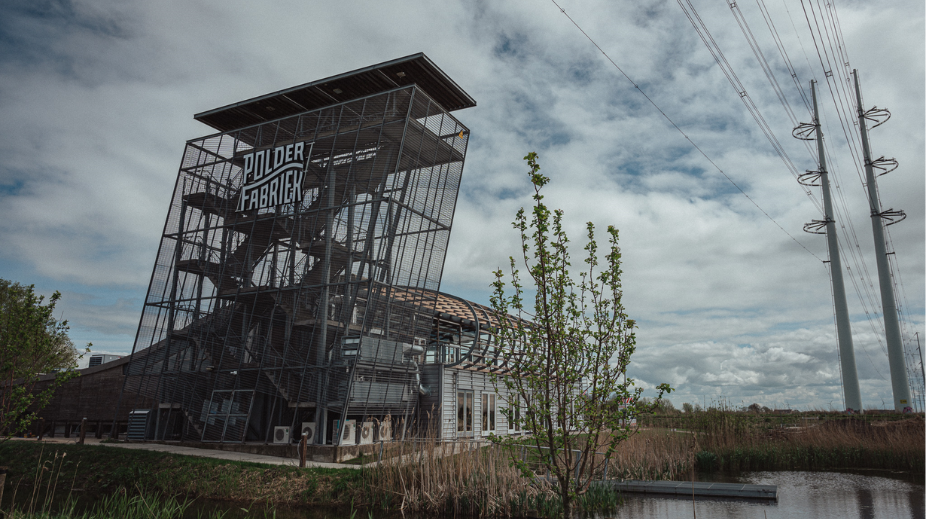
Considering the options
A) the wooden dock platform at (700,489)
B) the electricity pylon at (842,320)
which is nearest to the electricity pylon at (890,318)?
the electricity pylon at (842,320)

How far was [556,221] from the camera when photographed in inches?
322

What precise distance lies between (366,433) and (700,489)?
10740 mm

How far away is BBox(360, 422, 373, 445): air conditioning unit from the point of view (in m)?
19.2

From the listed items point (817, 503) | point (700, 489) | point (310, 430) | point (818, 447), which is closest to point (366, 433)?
point (310, 430)

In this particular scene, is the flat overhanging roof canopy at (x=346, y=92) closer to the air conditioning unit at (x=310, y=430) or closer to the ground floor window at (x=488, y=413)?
the ground floor window at (x=488, y=413)

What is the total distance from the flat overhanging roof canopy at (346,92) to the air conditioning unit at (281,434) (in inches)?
534

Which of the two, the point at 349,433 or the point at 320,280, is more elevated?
the point at 320,280

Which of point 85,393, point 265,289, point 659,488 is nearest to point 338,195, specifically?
point 265,289

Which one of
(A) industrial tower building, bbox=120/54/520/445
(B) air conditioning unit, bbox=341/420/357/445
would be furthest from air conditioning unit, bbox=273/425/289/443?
(B) air conditioning unit, bbox=341/420/357/445

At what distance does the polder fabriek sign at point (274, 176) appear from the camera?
22.7 metres

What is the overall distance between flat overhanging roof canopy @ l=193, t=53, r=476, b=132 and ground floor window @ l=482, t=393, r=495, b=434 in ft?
41.7

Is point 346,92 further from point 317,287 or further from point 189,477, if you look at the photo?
point 189,477

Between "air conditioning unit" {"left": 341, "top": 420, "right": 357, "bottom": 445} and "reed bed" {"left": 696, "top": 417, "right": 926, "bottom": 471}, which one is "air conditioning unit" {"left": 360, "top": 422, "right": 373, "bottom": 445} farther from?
"reed bed" {"left": 696, "top": 417, "right": 926, "bottom": 471}

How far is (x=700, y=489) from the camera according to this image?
13.5 metres
